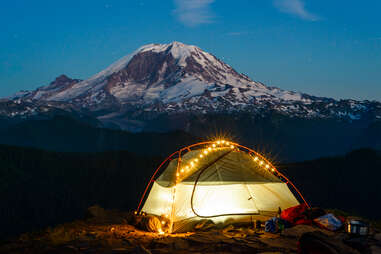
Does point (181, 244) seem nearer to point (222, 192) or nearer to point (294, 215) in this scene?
point (222, 192)

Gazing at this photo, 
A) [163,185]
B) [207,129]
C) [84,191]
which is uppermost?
[207,129]

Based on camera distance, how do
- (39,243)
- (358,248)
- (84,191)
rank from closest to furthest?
(358,248) → (39,243) → (84,191)

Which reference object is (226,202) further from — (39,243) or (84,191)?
(84,191)

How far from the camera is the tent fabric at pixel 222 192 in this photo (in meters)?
9.02

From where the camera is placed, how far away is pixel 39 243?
731 centimetres

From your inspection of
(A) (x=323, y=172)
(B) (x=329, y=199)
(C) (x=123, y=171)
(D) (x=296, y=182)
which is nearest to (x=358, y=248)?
(B) (x=329, y=199)

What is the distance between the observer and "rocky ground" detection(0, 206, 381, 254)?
20.0ft

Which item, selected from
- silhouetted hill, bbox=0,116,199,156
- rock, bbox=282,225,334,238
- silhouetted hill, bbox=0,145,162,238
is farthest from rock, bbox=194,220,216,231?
silhouetted hill, bbox=0,116,199,156

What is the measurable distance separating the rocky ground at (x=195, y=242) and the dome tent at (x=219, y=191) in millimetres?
619

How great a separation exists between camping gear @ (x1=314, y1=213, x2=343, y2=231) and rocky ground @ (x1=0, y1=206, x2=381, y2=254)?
0.22m

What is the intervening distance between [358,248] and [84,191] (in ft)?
146

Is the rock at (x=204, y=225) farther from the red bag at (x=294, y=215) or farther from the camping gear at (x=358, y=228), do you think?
the camping gear at (x=358, y=228)

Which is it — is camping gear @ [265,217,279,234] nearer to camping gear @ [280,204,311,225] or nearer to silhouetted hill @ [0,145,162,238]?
camping gear @ [280,204,311,225]

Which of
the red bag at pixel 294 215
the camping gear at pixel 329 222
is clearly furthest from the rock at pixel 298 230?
the red bag at pixel 294 215
